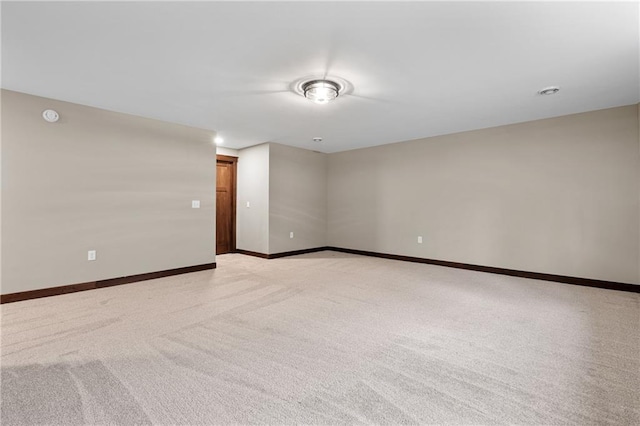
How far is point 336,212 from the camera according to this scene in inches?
271

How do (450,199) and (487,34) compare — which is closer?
(487,34)

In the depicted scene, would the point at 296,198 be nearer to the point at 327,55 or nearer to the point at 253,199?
the point at 253,199

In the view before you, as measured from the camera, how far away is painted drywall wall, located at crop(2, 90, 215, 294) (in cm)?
325

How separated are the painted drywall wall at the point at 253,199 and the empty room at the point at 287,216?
0.35ft

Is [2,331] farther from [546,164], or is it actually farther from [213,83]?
[546,164]

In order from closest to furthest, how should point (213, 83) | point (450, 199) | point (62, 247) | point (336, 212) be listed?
point (213, 83) < point (62, 247) < point (450, 199) < point (336, 212)

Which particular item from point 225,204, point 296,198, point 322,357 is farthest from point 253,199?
point 322,357

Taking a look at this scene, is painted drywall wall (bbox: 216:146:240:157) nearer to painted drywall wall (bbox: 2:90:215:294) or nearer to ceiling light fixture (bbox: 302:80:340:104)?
painted drywall wall (bbox: 2:90:215:294)

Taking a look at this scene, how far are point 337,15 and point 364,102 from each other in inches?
67.1

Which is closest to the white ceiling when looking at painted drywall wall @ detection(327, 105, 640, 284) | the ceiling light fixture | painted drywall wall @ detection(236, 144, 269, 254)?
the ceiling light fixture

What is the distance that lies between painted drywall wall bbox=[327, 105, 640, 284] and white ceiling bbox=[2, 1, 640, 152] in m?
0.49

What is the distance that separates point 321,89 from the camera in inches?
119

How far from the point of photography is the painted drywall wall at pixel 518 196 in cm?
377

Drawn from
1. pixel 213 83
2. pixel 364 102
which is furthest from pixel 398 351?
pixel 213 83
